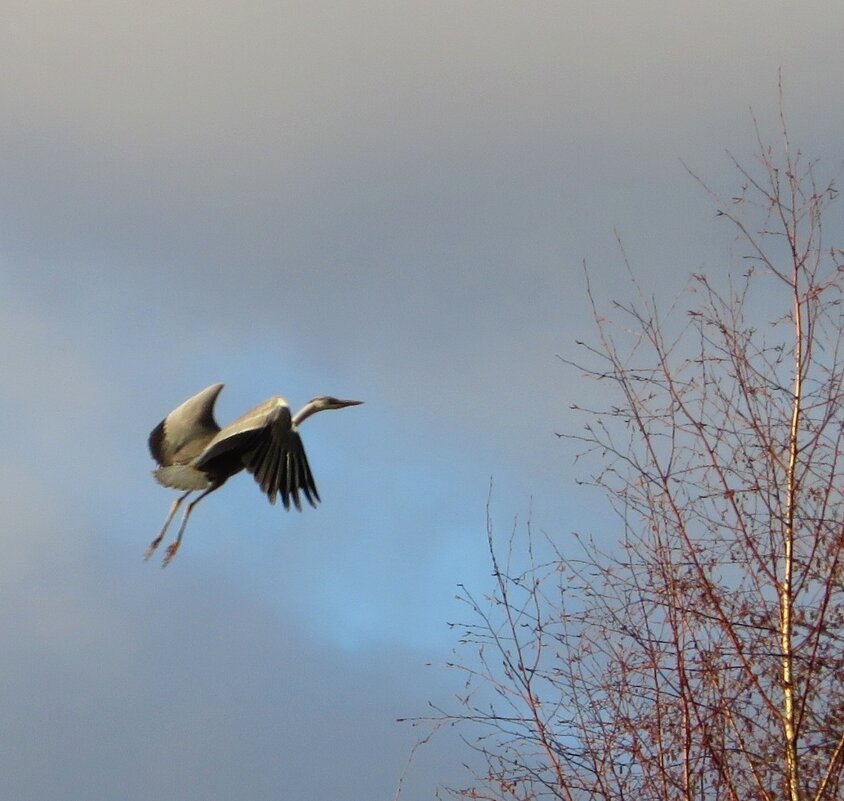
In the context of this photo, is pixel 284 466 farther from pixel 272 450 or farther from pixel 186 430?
pixel 186 430

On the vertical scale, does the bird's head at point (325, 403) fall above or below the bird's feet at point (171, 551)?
above

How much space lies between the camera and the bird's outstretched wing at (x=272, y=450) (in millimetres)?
13281

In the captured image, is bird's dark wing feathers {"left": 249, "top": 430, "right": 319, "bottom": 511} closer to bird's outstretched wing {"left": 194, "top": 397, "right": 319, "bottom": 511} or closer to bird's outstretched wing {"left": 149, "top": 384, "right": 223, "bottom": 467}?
bird's outstretched wing {"left": 194, "top": 397, "right": 319, "bottom": 511}

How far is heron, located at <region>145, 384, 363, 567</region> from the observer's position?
13.3 metres

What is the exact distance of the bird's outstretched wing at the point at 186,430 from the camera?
45.3 feet

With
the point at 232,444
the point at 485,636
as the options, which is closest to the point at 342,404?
the point at 232,444

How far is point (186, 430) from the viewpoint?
557 inches

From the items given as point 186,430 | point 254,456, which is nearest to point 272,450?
point 254,456

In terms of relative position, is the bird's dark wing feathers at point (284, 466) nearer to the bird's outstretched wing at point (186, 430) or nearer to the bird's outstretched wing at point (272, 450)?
the bird's outstretched wing at point (272, 450)

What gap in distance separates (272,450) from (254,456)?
15cm

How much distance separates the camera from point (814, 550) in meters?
6.35

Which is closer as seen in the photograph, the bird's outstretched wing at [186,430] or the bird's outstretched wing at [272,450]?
the bird's outstretched wing at [272,450]

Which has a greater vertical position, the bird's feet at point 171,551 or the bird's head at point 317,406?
the bird's head at point 317,406

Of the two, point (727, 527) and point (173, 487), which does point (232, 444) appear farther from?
point (727, 527)
